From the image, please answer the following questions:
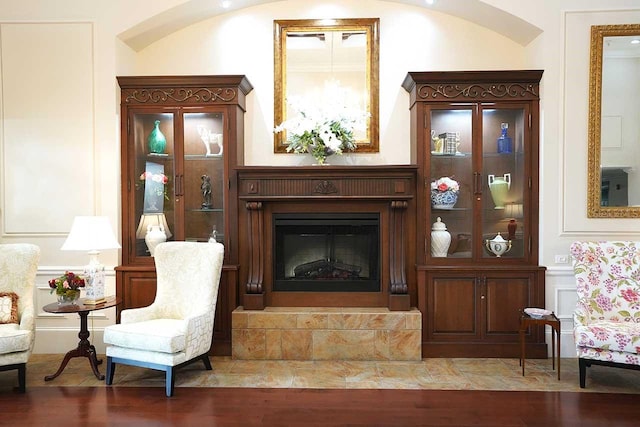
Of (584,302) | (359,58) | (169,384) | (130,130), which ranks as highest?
(359,58)

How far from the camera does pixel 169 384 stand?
3.68m

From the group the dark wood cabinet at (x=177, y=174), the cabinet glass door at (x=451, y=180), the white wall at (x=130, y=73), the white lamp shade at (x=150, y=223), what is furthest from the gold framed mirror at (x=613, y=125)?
the white lamp shade at (x=150, y=223)

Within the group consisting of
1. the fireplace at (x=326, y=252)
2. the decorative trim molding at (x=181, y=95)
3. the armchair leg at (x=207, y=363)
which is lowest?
the armchair leg at (x=207, y=363)

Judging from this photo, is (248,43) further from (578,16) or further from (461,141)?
(578,16)

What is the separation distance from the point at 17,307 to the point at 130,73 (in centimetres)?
244

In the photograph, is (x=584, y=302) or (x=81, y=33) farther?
(x=81, y=33)

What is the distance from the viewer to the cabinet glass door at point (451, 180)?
4.68 meters

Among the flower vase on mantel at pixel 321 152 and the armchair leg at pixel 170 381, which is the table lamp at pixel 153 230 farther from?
the flower vase on mantel at pixel 321 152

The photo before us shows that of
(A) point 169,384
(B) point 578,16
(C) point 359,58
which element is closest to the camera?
(A) point 169,384

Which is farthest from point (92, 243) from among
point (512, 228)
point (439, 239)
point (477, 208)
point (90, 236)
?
point (512, 228)

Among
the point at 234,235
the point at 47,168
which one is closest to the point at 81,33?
the point at 47,168

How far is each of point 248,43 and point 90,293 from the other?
283cm

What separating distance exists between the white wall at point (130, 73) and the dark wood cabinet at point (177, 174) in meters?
0.15

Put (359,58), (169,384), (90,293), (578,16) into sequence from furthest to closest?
(359,58)
(578,16)
(90,293)
(169,384)
